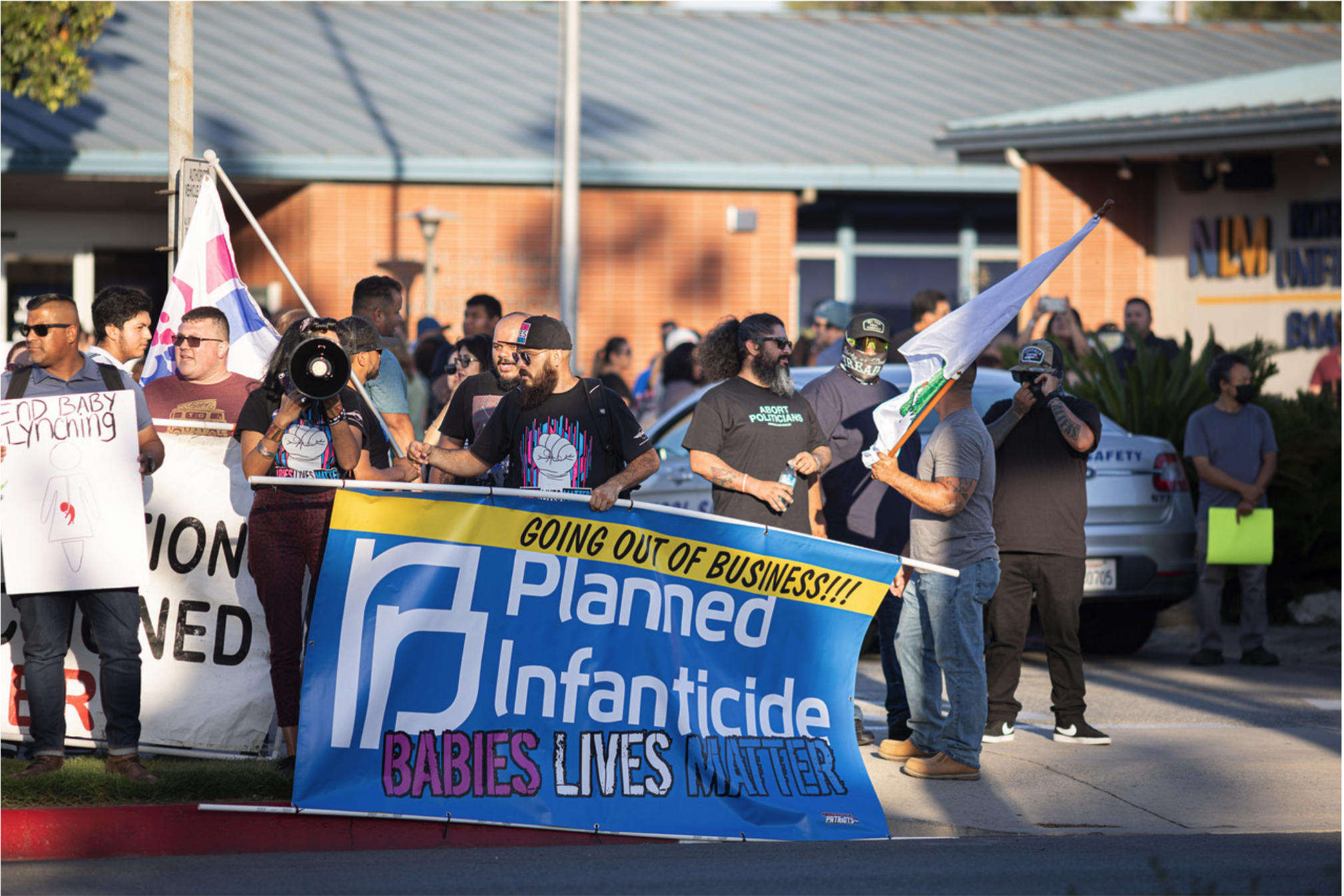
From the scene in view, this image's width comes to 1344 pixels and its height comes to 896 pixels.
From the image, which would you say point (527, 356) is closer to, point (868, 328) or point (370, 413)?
point (370, 413)

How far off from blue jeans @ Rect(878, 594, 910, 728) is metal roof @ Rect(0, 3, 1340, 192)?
13.0m

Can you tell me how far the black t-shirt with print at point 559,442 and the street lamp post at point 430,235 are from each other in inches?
442

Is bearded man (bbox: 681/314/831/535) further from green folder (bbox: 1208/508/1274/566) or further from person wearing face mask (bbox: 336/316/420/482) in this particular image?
green folder (bbox: 1208/508/1274/566)

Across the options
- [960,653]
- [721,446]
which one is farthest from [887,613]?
[721,446]

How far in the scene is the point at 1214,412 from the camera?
34.3ft

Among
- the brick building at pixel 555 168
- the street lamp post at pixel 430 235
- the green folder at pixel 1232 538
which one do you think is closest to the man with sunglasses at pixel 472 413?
the green folder at pixel 1232 538

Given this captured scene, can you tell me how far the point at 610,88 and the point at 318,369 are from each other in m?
16.4

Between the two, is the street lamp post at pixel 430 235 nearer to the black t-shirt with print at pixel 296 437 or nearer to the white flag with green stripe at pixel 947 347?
the black t-shirt with print at pixel 296 437

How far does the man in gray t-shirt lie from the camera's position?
6918 mm

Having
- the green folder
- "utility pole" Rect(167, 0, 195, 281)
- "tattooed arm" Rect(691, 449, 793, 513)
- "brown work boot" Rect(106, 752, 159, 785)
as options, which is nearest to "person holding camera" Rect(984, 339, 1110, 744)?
"tattooed arm" Rect(691, 449, 793, 513)

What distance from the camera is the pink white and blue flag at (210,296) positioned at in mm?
7828

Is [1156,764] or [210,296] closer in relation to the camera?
[1156,764]

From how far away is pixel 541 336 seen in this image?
652 centimetres

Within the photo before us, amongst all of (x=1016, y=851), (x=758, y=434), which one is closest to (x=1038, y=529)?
(x=758, y=434)
